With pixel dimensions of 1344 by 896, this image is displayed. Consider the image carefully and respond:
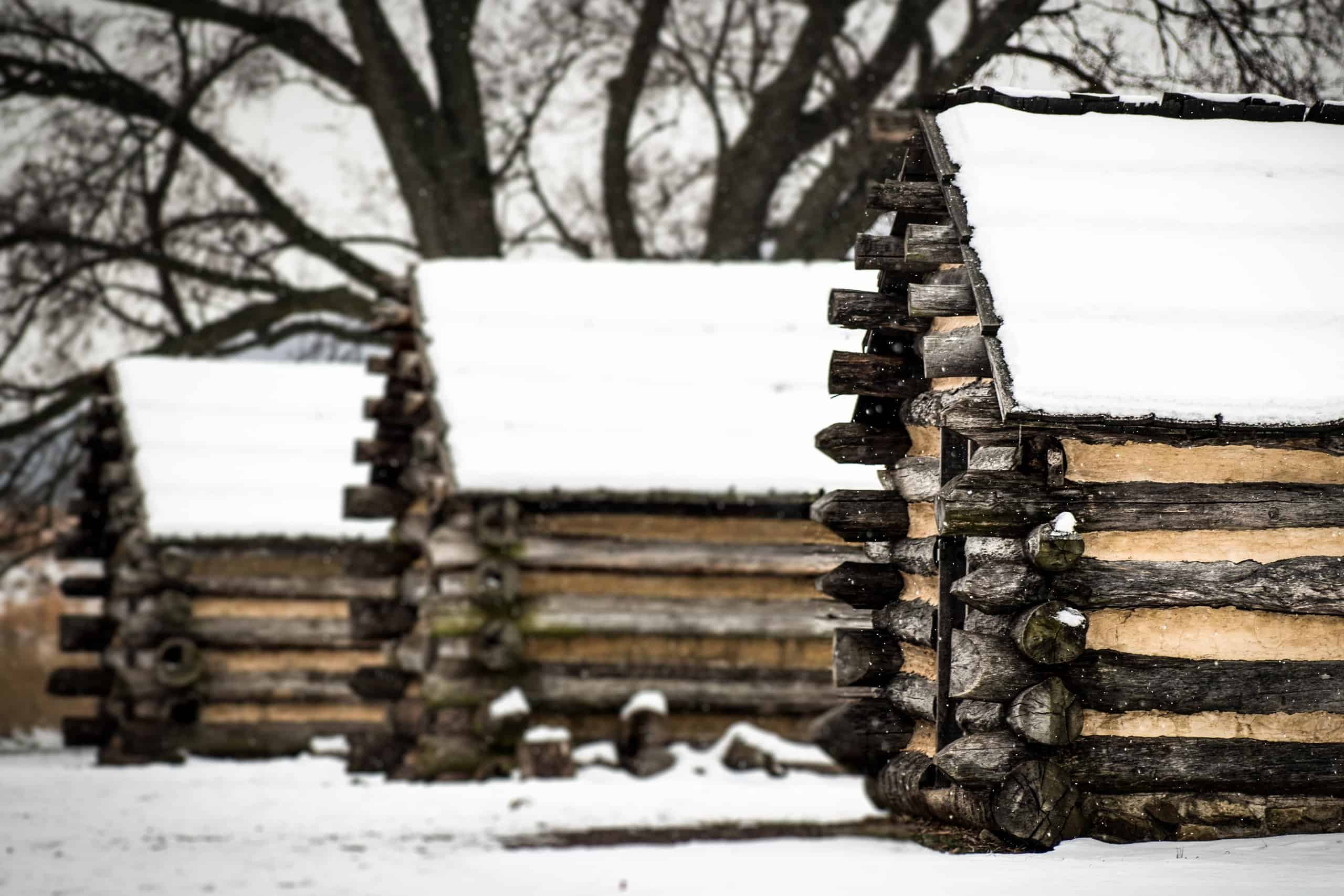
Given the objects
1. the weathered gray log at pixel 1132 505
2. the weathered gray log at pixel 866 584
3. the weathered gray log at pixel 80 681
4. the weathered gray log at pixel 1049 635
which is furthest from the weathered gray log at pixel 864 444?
the weathered gray log at pixel 80 681

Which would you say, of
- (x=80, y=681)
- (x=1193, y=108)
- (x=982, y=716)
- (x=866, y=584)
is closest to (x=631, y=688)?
(x=866, y=584)

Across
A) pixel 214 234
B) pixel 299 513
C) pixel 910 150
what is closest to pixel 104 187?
pixel 214 234

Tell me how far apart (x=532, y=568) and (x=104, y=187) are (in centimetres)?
1103

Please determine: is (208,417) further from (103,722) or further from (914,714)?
(914,714)

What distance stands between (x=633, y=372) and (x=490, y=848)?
4647 millimetres

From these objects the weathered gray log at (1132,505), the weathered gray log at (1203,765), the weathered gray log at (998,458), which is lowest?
the weathered gray log at (1203,765)

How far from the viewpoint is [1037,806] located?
21.0 ft

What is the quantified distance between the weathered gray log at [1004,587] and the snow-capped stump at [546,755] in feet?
19.9

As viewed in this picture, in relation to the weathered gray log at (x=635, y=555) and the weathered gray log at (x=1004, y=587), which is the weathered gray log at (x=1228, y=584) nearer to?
the weathered gray log at (x=1004, y=587)

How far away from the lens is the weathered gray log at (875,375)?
7.58m

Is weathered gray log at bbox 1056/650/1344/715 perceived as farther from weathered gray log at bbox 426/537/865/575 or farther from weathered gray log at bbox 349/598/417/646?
weathered gray log at bbox 349/598/417/646

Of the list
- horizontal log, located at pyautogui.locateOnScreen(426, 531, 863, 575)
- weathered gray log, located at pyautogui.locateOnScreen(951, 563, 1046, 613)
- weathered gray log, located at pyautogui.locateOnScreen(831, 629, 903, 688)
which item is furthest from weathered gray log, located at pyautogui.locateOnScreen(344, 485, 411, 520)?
weathered gray log, located at pyautogui.locateOnScreen(951, 563, 1046, 613)

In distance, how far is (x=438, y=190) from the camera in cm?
2159

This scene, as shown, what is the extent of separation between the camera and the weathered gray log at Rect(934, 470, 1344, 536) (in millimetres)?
6457
